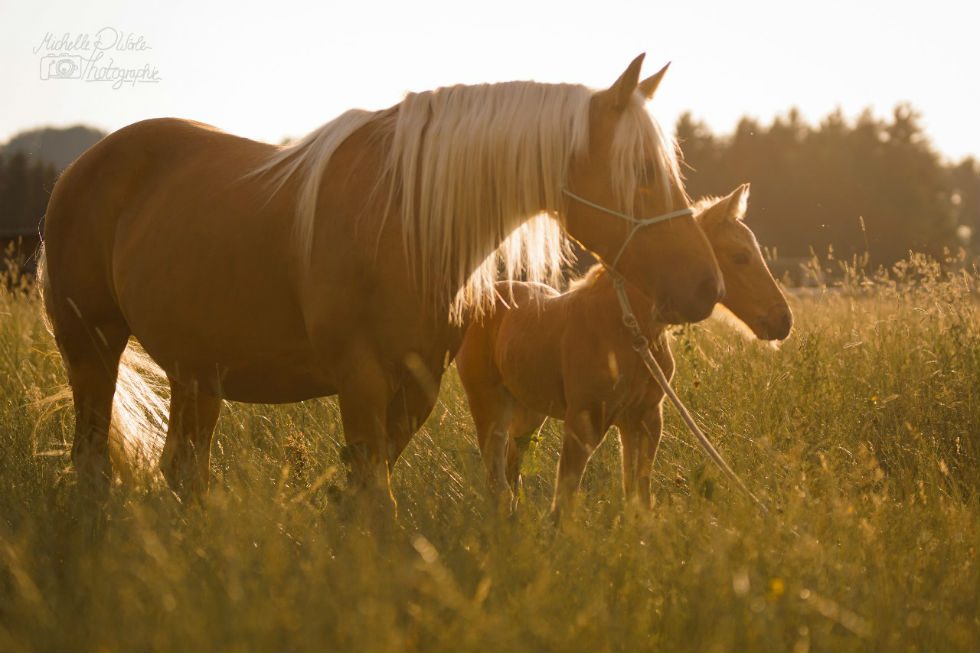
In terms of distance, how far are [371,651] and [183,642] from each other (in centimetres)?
46

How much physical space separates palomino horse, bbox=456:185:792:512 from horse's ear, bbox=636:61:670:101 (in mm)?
921

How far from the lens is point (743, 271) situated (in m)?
4.48

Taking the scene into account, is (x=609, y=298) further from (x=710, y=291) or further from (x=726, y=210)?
(x=710, y=291)

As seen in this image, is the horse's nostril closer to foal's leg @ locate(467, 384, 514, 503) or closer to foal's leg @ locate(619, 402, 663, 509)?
foal's leg @ locate(619, 402, 663, 509)

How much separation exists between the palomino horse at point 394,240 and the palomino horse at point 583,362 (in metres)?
0.62

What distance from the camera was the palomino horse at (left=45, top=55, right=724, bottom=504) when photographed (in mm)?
3088

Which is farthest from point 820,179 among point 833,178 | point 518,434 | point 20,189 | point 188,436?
point 188,436

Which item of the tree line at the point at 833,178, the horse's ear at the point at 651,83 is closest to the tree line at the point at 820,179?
the tree line at the point at 833,178

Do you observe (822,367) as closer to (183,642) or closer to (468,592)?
(468,592)

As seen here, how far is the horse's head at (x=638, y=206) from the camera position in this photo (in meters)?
3.05

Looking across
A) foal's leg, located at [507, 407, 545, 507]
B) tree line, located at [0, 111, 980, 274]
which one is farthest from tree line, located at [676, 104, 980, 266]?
foal's leg, located at [507, 407, 545, 507]

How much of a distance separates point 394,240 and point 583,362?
135 centimetres

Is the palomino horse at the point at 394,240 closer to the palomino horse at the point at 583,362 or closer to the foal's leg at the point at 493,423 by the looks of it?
the palomino horse at the point at 583,362

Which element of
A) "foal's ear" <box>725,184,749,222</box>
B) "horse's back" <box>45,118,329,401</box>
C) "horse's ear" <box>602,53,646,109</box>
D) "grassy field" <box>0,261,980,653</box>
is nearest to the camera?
"grassy field" <box>0,261,980,653</box>
